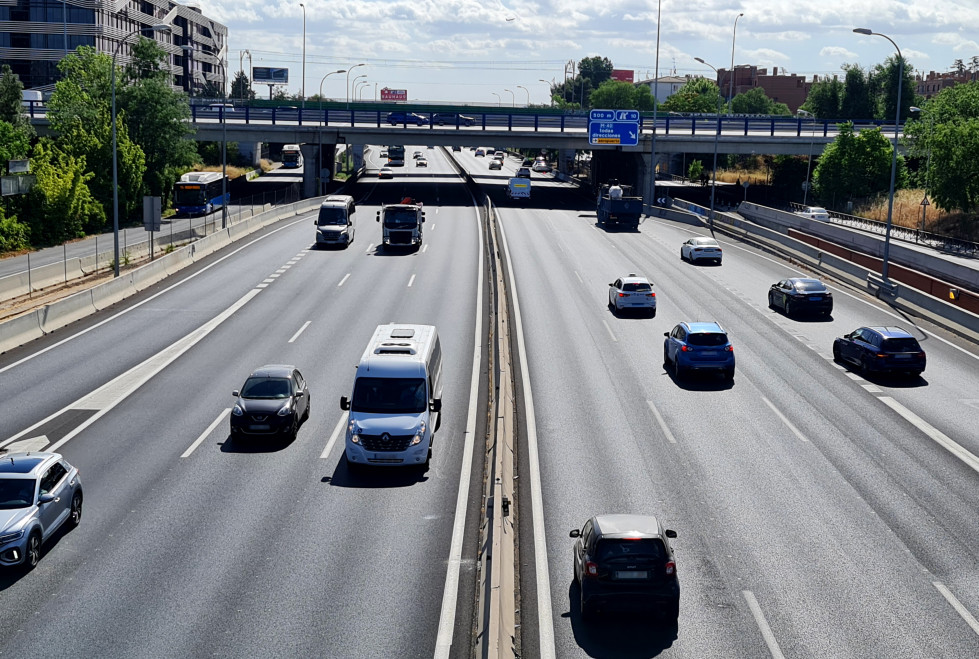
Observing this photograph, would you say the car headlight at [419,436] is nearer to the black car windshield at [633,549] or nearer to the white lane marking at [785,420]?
the black car windshield at [633,549]

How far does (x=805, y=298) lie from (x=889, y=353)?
1019 cm

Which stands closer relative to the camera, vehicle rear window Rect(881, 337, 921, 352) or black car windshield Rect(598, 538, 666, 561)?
black car windshield Rect(598, 538, 666, 561)

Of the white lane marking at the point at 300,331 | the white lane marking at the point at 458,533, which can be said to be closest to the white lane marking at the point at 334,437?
the white lane marking at the point at 458,533

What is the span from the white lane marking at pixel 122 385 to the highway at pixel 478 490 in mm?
120

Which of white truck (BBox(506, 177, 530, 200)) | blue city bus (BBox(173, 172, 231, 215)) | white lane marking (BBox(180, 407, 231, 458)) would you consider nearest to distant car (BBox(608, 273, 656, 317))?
white lane marking (BBox(180, 407, 231, 458))

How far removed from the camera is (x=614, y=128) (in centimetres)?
8462

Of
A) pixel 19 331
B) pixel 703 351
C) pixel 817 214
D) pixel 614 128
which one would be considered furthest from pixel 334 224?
pixel 817 214

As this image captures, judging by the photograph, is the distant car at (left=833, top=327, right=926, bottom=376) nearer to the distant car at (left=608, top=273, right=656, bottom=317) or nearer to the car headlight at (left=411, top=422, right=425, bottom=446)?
the distant car at (left=608, top=273, right=656, bottom=317)

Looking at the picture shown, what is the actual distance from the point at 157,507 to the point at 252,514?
6.71ft

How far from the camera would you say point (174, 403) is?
94.1ft

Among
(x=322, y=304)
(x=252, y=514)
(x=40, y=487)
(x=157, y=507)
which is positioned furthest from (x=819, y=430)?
(x=322, y=304)

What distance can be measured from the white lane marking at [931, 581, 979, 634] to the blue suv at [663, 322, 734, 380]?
14215 millimetres

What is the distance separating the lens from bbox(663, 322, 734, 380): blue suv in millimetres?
31406

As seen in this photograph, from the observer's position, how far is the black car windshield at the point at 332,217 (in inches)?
2333
